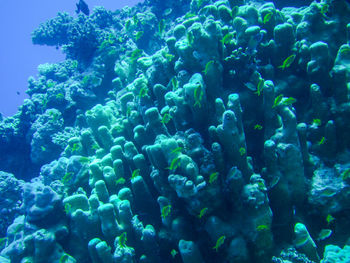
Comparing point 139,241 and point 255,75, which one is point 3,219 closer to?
point 139,241

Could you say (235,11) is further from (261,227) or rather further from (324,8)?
(261,227)

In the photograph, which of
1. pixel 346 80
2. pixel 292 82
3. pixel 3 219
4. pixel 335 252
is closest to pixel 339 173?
pixel 335 252

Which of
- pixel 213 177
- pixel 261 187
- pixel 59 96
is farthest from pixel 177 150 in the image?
pixel 59 96

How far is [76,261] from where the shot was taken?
156 inches

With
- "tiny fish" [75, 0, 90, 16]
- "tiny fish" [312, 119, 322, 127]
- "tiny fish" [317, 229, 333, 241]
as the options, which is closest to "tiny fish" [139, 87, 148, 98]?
"tiny fish" [312, 119, 322, 127]

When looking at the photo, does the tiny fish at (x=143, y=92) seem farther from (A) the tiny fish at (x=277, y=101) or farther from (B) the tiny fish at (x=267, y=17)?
(B) the tiny fish at (x=267, y=17)

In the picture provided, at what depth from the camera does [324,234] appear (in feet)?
10.7

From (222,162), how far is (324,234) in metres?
1.75

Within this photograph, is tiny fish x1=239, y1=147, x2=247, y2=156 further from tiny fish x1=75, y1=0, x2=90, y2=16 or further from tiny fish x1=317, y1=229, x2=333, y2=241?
tiny fish x1=75, y1=0, x2=90, y2=16

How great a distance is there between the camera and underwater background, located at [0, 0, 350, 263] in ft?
10.3

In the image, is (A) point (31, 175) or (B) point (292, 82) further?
(A) point (31, 175)

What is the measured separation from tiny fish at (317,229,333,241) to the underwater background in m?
0.02

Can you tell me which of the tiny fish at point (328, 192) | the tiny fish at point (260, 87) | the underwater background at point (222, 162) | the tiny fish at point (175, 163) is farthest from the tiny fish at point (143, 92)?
the tiny fish at point (328, 192)

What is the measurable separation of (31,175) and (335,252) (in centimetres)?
1039
